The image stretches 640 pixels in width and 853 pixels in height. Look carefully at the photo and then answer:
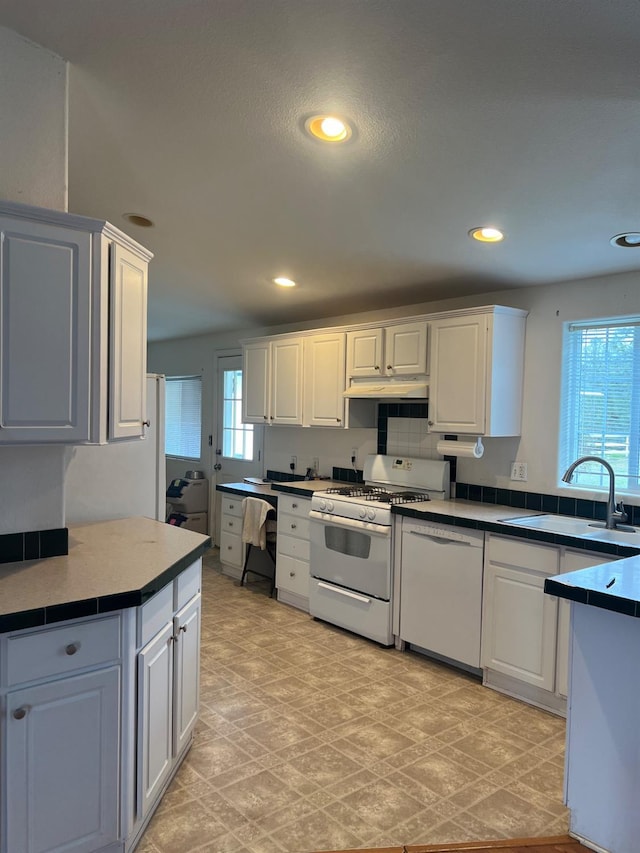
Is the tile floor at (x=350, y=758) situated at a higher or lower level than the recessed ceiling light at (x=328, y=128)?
lower

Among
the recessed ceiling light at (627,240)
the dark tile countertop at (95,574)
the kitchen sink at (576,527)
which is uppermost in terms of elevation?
the recessed ceiling light at (627,240)

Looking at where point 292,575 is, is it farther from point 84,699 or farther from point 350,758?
point 84,699

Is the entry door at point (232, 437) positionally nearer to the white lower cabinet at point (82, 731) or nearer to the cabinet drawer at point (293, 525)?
the cabinet drawer at point (293, 525)

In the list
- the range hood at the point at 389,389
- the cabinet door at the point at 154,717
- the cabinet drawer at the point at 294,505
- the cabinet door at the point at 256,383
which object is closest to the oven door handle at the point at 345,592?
the cabinet drawer at the point at 294,505

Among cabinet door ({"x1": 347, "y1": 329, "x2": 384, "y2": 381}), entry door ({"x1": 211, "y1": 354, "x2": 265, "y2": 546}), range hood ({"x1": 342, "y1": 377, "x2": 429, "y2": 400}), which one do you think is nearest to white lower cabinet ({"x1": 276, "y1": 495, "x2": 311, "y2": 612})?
range hood ({"x1": 342, "y1": 377, "x2": 429, "y2": 400})

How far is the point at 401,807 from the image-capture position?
2150 millimetres

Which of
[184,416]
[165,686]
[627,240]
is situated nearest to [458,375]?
[627,240]

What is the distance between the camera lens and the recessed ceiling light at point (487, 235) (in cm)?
295

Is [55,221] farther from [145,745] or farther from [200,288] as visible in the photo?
[200,288]

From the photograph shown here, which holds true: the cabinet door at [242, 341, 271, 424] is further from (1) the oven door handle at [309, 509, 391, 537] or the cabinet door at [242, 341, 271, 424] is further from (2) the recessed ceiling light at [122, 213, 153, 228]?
(2) the recessed ceiling light at [122, 213, 153, 228]

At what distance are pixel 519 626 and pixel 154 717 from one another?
1881 mm

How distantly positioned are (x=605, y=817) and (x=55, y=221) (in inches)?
103

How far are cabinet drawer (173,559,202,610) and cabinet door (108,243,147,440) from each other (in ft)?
1.93

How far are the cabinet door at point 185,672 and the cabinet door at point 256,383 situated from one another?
2759 millimetres
